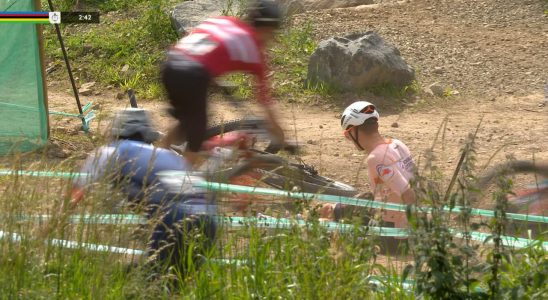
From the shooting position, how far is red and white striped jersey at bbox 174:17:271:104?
6.28 meters

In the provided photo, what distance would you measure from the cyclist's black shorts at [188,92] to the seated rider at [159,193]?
48.0 inches

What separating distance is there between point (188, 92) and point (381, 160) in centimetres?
122

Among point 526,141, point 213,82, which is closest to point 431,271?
point 213,82

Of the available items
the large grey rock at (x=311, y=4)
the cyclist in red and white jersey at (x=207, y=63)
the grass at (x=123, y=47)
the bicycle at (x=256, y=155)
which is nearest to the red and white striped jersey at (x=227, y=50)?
the cyclist in red and white jersey at (x=207, y=63)

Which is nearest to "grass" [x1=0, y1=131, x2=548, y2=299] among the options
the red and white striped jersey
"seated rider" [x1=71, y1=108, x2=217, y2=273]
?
"seated rider" [x1=71, y1=108, x2=217, y2=273]

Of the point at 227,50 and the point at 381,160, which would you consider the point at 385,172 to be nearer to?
the point at 381,160

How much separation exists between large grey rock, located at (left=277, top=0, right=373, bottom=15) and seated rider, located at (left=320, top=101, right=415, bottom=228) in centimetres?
641

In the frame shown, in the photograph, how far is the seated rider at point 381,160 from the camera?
239 inches

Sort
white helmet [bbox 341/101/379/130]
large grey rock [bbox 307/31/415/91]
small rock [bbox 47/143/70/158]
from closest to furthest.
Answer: white helmet [bbox 341/101/379/130] < small rock [bbox 47/143/70/158] < large grey rock [bbox 307/31/415/91]

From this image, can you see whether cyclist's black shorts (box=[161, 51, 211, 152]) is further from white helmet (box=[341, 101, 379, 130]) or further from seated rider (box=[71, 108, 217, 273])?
seated rider (box=[71, 108, 217, 273])

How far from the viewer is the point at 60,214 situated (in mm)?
4367

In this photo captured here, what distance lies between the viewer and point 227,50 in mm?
6281

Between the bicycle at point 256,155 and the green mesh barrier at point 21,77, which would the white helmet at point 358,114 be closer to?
the bicycle at point 256,155

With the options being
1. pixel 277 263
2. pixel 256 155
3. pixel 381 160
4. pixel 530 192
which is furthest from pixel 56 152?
pixel 277 263
